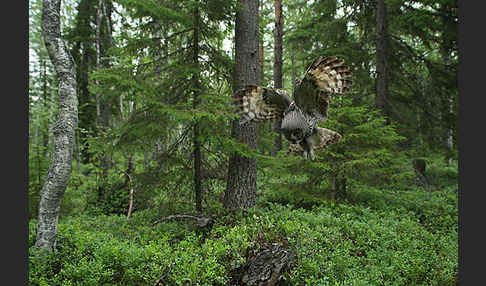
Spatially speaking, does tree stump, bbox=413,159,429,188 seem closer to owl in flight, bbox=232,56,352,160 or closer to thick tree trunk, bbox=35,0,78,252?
owl in flight, bbox=232,56,352,160

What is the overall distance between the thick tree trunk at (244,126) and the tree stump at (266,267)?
6.87 feet

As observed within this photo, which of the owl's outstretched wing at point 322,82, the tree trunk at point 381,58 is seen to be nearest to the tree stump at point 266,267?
the owl's outstretched wing at point 322,82

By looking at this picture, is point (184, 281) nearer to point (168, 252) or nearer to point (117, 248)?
point (168, 252)

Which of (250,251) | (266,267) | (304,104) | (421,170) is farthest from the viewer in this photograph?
(421,170)

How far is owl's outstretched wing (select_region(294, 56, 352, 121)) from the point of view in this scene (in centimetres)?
151

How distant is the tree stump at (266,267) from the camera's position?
3498 millimetres

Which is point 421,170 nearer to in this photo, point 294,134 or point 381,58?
point 381,58

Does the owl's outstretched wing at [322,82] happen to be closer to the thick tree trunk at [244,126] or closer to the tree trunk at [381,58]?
the thick tree trunk at [244,126]

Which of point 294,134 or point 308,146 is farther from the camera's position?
point 308,146

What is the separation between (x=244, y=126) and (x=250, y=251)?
2722 millimetres

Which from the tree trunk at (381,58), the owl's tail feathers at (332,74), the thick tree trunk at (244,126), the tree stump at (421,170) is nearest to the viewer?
the owl's tail feathers at (332,74)

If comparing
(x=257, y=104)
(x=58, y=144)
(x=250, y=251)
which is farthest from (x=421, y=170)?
(x=58, y=144)

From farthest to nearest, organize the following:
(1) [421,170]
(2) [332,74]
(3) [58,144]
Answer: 1. (1) [421,170]
2. (3) [58,144]
3. (2) [332,74]

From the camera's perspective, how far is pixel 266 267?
11.7 ft
